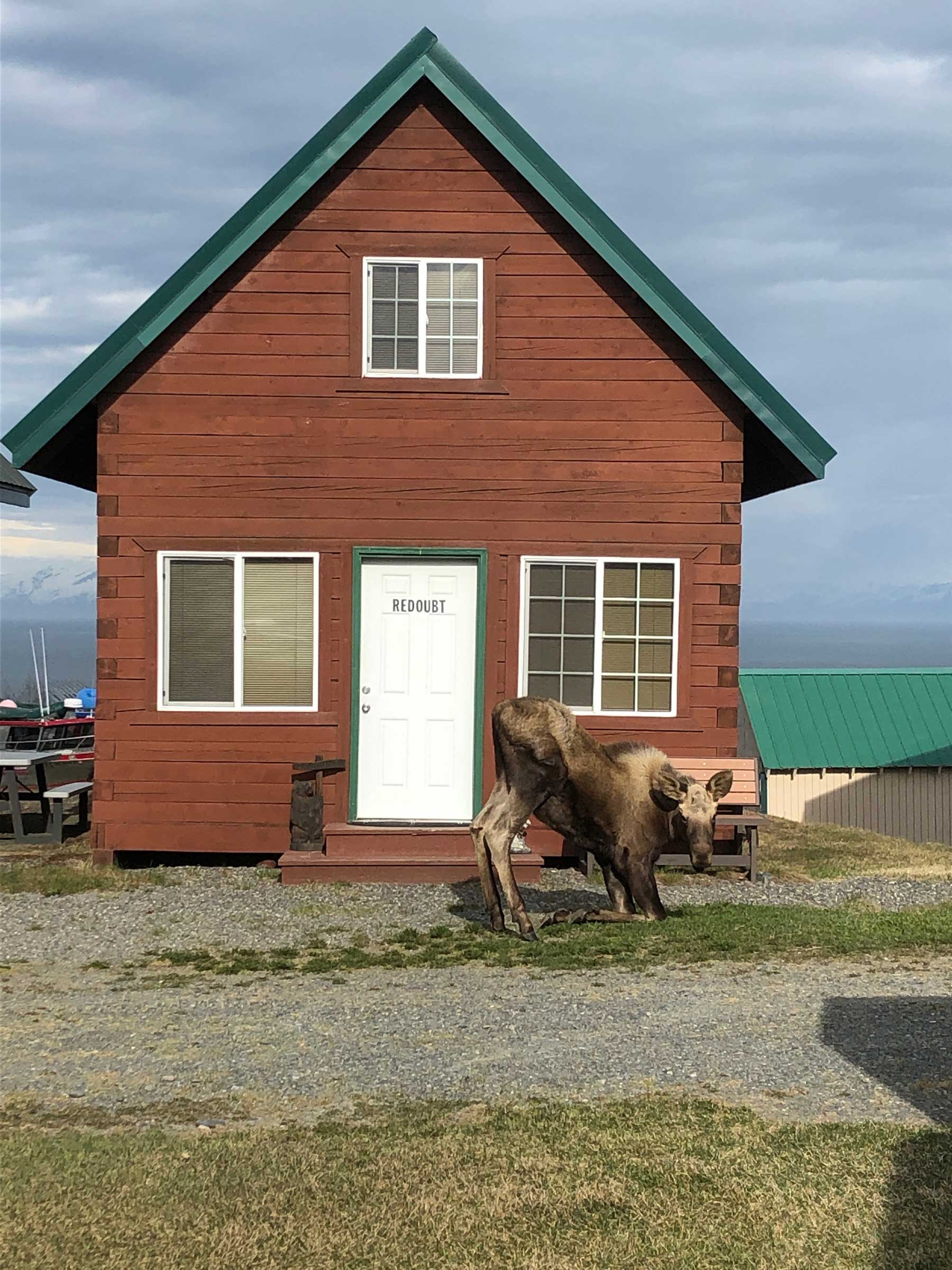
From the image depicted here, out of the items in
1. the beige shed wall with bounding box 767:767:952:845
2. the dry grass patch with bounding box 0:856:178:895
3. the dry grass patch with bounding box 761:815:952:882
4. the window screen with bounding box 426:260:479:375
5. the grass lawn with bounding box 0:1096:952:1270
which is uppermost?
the window screen with bounding box 426:260:479:375

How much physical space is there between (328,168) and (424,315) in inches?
61.8

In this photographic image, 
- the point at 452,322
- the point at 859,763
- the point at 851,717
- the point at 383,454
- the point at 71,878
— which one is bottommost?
the point at 859,763

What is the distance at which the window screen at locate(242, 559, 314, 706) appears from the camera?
13281 mm

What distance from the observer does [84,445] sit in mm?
14719

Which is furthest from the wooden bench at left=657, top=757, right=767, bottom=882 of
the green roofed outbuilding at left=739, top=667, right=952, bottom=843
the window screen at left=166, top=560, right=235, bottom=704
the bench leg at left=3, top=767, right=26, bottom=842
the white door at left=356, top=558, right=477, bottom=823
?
the green roofed outbuilding at left=739, top=667, right=952, bottom=843

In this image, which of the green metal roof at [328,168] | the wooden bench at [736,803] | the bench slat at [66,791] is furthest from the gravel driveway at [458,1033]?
the green metal roof at [328,168]

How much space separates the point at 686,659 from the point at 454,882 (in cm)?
303

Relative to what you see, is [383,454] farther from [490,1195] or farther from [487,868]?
[490,1195]

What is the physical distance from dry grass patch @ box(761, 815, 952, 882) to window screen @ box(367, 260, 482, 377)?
18.4 feet

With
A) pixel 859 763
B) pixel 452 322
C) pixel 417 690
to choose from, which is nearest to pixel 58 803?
pixel 417 690

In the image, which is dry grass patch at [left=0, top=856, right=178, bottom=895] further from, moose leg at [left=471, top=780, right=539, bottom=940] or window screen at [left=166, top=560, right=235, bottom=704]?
moose leg at [left=471, top=780, right=539, bottom=940]

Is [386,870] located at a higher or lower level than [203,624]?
lower

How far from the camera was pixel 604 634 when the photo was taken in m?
13.3

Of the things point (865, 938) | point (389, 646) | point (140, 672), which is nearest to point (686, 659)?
point (389, 646)
